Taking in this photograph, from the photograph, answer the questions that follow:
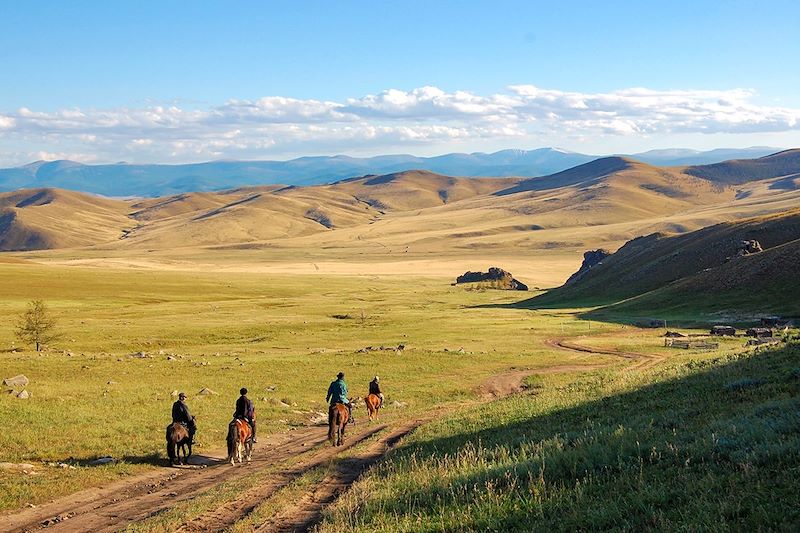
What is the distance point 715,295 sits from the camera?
3152 inches

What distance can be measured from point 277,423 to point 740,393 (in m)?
20.2

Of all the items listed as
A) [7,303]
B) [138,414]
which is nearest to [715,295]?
[138,414]

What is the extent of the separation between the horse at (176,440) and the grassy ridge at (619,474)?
8.45 meters

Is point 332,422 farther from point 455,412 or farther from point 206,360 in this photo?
point 206,360

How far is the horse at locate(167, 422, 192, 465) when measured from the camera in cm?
2509

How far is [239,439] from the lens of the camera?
82.9ft

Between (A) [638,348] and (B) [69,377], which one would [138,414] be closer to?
(B) [69,377]

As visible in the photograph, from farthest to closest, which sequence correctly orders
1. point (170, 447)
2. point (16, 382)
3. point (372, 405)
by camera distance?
point (16, 382)
point (372, 405)
point (170, 447)

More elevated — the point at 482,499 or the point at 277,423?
the point at 482,499

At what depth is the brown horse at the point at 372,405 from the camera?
3303cm

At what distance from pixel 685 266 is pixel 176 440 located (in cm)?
9261

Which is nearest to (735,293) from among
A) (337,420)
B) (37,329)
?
(337,420)

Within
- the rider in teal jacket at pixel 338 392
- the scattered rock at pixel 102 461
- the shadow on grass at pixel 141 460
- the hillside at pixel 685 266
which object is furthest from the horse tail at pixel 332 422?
the hillside at pixel 685 266

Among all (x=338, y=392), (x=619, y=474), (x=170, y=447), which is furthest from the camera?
(x=338, y=392)
